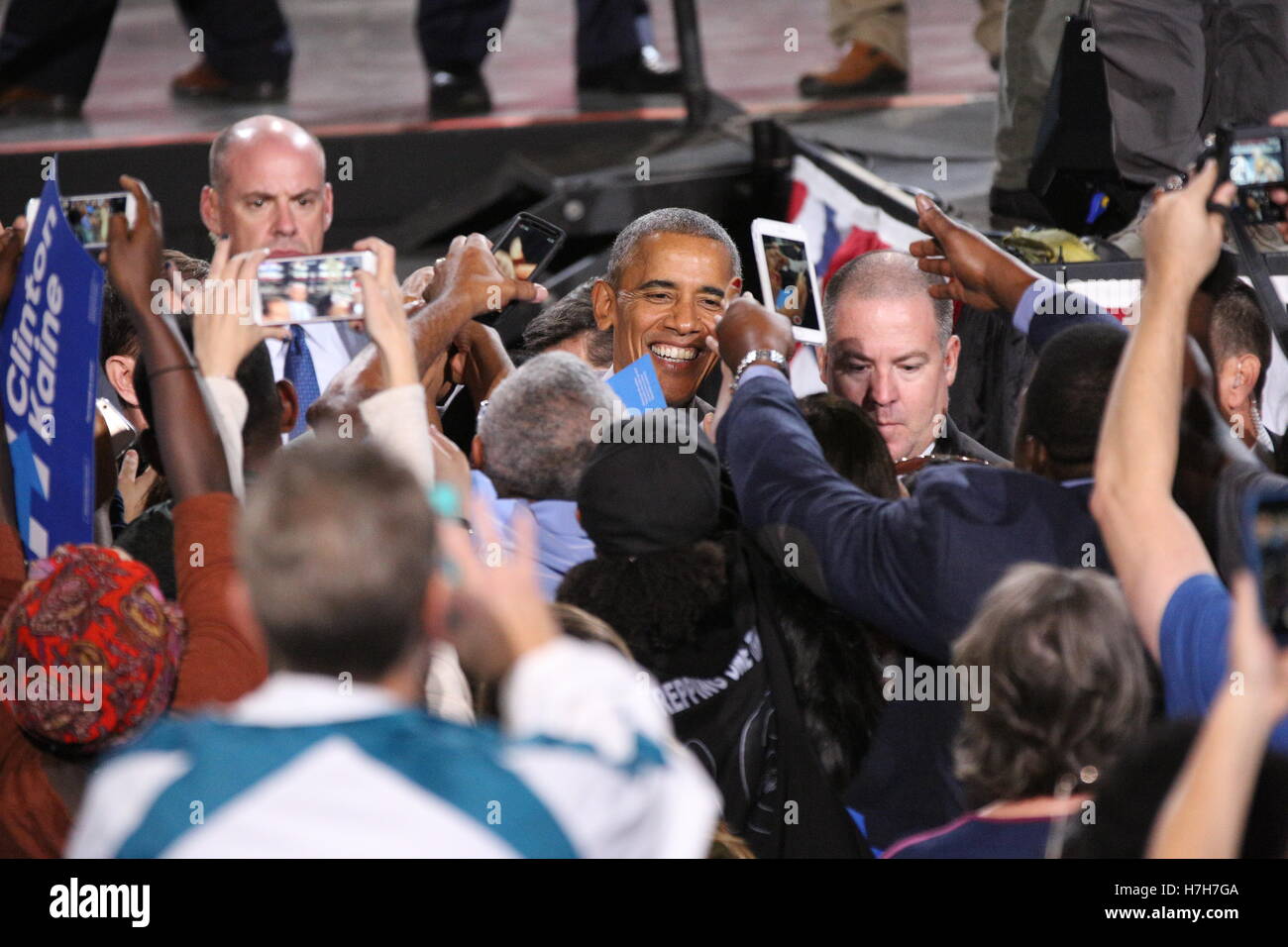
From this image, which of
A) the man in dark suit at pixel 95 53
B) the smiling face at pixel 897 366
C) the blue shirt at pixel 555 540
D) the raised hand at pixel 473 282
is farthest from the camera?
the man in dark suit at pixel 95 53

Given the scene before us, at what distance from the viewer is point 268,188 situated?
10.7ft

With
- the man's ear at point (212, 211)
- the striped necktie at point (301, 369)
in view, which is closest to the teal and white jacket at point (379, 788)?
the striped necktie at point (301, 369)

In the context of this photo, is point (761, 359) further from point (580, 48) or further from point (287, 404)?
point (580, 48)

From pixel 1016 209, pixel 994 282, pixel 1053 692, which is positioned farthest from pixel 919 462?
pixel 1016 209

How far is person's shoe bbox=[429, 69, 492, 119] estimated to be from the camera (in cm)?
548

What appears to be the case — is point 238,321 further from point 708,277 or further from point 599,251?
point 599,251

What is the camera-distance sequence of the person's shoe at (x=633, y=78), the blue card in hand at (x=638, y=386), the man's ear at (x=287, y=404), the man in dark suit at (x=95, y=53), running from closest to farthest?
the man's ear at (x=287, y=404) → the blue card in hand at (x=638, y=386) → the person's shoe at (x=633, y=78) → the man in dark suit at (x=95, y=53)

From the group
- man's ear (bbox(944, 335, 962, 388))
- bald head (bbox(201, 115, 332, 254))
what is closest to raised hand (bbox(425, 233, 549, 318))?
bald head (bbox(201, 115, 332, 254))

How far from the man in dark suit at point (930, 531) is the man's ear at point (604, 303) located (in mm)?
964

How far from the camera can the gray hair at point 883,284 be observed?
2.97 m

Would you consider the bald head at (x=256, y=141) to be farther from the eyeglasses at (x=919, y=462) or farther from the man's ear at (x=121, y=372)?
the eyeglasses at (x=919, y=462)

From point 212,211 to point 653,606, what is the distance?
175cm

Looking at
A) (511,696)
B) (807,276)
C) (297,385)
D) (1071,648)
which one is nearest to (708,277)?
(807,276)

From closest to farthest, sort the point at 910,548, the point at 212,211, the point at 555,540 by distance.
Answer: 1. the point at 910,548
2. the point at 555,540
3. the point at 212,211
